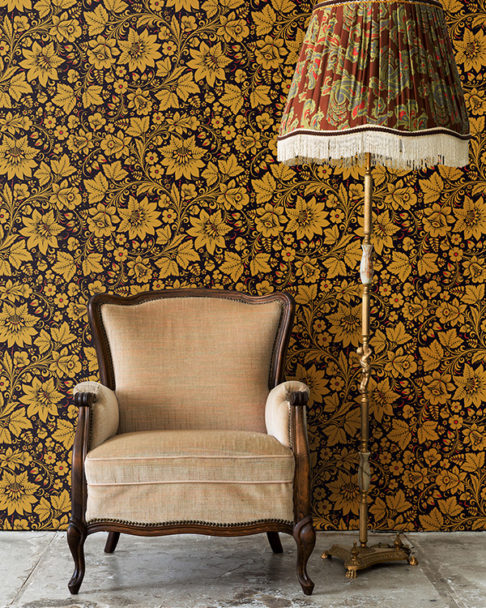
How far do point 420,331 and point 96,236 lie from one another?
1.49m

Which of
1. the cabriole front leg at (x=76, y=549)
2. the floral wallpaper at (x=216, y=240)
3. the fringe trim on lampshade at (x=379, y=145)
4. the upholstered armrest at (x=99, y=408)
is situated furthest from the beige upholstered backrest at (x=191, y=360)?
the fringe trim on lampshade at (x=379, y=145)

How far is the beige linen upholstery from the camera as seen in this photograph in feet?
7.86

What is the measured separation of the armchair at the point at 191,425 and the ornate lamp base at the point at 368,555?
→ 234 mm

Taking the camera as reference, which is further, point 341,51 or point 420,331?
point 420,331

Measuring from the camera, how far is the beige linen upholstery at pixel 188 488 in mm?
2395

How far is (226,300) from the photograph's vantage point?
3.05m

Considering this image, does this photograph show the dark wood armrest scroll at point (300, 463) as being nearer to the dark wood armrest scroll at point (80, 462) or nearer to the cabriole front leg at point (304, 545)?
the cabriole front leg at point (304, 545)

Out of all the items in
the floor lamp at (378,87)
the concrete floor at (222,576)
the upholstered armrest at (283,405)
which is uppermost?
the floor lamp at (378,87)

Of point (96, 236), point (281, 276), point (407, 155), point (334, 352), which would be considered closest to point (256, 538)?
point (334, 352)

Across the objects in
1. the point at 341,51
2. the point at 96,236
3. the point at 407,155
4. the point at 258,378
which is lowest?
the point at 258,378

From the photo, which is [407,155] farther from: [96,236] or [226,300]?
[96,236]

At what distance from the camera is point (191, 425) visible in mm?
2863

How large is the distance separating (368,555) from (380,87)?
1.67 m

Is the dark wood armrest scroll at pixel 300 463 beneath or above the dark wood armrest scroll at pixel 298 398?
beneath
